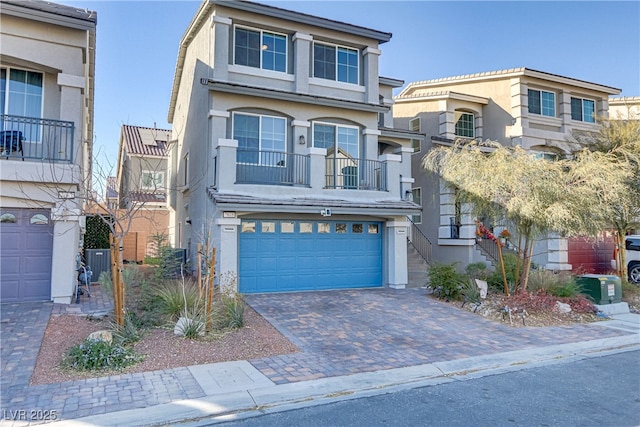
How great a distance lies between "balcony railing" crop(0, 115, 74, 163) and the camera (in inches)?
422

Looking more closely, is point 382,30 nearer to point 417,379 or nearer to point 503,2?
point 503,2

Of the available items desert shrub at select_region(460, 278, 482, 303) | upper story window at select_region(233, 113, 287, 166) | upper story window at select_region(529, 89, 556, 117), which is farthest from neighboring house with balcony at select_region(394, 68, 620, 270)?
upper story window at select_region(233, 113, 287, 166)

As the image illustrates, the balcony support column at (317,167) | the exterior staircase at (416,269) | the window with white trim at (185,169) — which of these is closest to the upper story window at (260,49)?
the balcony support column at (317,167)

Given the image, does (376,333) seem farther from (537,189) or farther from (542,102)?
(542,102)

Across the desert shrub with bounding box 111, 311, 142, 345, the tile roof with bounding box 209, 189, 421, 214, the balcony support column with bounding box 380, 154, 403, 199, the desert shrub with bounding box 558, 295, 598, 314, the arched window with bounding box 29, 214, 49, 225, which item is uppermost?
the balcony support column with bounding box 380, 154, 403, 199

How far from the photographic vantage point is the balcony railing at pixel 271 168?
1366 centimetres

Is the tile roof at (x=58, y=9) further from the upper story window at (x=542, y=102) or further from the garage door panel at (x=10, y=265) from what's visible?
the upper story window at (x=542, y=102)

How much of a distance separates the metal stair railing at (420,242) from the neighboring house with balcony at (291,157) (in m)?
3.42

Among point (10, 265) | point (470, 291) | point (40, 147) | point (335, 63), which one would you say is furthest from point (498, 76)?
point (10, 265)

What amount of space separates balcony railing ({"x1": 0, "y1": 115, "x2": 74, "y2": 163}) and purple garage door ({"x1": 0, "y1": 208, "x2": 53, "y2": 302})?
58.9 inches

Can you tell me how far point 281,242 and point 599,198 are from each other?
9.16m

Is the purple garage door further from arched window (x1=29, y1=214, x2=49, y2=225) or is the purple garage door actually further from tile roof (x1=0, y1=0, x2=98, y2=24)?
tile roof (x1=0, y1=0, x2=98, y2=24)

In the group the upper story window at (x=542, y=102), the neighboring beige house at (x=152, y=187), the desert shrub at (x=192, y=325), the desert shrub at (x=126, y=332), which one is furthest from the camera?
the neighboring beige house at (x=152, y=187)

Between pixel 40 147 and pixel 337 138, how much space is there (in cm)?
→ 902
